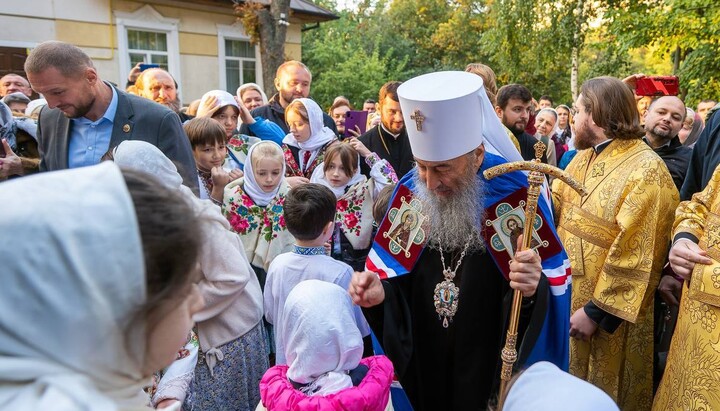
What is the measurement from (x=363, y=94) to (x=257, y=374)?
724 inches

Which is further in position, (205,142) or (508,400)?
(205,142)

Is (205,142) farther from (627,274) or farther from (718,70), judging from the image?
(718,70)

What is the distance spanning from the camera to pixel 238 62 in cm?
1625

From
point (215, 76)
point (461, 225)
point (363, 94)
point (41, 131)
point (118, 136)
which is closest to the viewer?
point (461, 225)

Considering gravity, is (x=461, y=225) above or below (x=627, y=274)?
above

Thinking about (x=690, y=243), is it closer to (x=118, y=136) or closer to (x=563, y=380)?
(x=563, y=380)

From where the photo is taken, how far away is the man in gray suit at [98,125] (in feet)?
10.3

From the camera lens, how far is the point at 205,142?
4.04 m

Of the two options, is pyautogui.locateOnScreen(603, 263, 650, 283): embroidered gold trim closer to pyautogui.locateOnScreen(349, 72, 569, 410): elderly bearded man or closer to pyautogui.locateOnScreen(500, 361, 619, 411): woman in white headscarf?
pyautogui.locateOnScreen(349, 72, 569, 410): elderly bearded man

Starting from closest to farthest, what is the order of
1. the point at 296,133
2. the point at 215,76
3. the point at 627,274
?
the point at 627,274 → the point at 296,133 → the point at 215,76

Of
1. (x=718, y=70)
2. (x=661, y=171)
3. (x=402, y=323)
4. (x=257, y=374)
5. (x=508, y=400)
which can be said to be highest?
(x=718, y=70)

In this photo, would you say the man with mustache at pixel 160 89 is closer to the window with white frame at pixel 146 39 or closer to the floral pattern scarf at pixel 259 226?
the floral pattern scarf at pixel 259 226

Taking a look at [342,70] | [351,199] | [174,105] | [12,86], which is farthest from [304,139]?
Answer: [342,70]

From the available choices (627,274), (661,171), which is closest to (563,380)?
(627,274)
